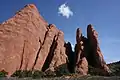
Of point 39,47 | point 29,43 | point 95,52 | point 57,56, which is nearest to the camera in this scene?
point 29,43

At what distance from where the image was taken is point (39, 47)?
92.4m

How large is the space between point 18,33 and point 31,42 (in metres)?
5.96

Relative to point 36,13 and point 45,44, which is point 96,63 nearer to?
point 45,44

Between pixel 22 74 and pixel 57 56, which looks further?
pixel 57 56

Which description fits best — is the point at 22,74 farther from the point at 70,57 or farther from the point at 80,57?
the point at 70,57

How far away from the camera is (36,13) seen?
98.1 meters

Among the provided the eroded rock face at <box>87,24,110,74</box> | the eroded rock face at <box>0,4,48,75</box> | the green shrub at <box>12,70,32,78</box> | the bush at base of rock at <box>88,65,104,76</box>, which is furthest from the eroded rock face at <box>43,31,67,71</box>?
the eroded rock face at <box>87,24,110,74</box>

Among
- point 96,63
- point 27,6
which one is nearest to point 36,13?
point 27,6

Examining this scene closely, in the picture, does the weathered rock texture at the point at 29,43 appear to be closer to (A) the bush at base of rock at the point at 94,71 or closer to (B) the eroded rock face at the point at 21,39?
(B) the eroded rock face at the point at 21,39

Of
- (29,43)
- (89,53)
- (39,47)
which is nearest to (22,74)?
(29,43)

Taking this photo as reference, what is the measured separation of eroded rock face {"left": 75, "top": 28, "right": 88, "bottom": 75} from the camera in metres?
84.4

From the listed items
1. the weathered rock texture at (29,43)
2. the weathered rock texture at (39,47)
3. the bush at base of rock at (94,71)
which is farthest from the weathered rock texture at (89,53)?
the weathered rock texture at (29,43)

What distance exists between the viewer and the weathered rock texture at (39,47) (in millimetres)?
82500

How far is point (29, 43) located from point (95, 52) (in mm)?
23818
